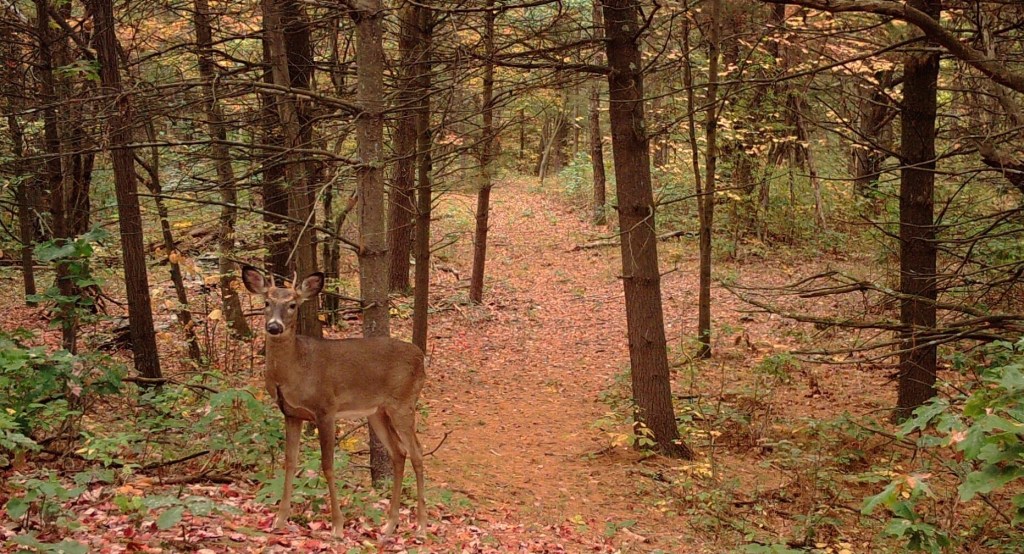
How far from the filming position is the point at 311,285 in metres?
6.08

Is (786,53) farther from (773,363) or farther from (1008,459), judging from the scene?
(1008,459)

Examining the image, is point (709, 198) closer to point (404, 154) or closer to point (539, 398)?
point (539, 398)

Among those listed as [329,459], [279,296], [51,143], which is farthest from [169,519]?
[51,143]

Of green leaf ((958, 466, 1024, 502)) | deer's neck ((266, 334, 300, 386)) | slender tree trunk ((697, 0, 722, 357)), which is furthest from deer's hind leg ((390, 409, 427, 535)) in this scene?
slender tree trunk ((697, 0, 722, 357))

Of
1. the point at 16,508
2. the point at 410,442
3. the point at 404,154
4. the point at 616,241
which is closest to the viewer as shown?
the point at 16,508

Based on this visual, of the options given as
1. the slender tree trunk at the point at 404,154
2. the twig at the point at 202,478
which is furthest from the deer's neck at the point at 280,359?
the slender tree trunk at the point at 404,154

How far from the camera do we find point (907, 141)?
977 cm

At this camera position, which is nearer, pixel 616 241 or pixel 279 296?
pixel 279 296

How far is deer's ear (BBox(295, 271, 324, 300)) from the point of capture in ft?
19.7

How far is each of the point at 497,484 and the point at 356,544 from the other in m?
3.80

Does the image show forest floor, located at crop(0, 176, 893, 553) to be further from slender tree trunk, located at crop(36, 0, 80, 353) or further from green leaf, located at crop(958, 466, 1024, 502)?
slender tree trunk, located at crop(36, 0, 80, 353)

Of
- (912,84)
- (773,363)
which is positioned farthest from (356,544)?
(912,84)

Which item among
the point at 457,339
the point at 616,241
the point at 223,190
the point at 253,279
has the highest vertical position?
the point at 223,190

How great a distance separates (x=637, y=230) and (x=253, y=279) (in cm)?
548
